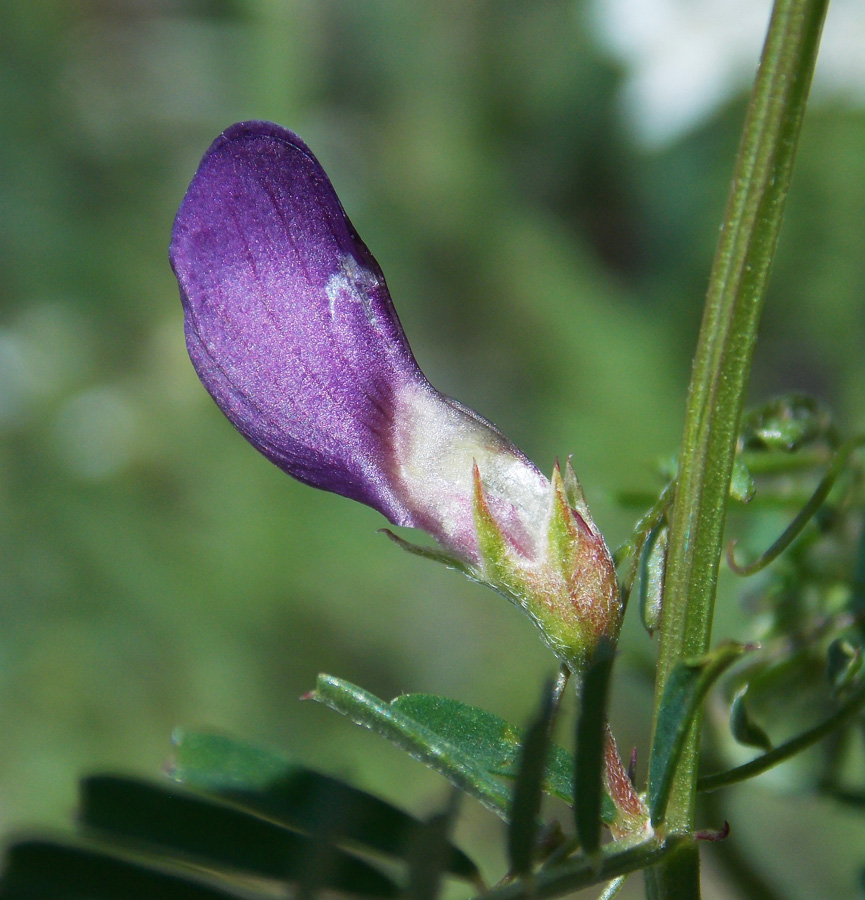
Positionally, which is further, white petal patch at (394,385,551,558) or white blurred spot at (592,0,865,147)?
white blurred spot at (592,0,865,147)

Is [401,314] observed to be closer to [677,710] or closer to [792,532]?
[792,532]

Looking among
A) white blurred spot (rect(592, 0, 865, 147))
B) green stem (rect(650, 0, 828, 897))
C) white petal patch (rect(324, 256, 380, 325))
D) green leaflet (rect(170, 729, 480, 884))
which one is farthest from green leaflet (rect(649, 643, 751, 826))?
white blurred spot (rect(592, 0, 865, 147))

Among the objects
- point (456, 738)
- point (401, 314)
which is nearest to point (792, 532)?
point (456, 738)

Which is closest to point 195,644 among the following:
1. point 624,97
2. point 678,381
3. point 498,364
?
point 498,364

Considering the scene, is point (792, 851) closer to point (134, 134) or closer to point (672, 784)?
point (672, 784)

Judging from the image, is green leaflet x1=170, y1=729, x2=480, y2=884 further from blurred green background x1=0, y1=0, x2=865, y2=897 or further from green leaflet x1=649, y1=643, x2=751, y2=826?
blurred green background x1=0, y1=0, x2=865, y2=897

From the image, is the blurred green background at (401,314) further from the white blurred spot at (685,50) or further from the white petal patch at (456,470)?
the white petal patch at (456,470)
